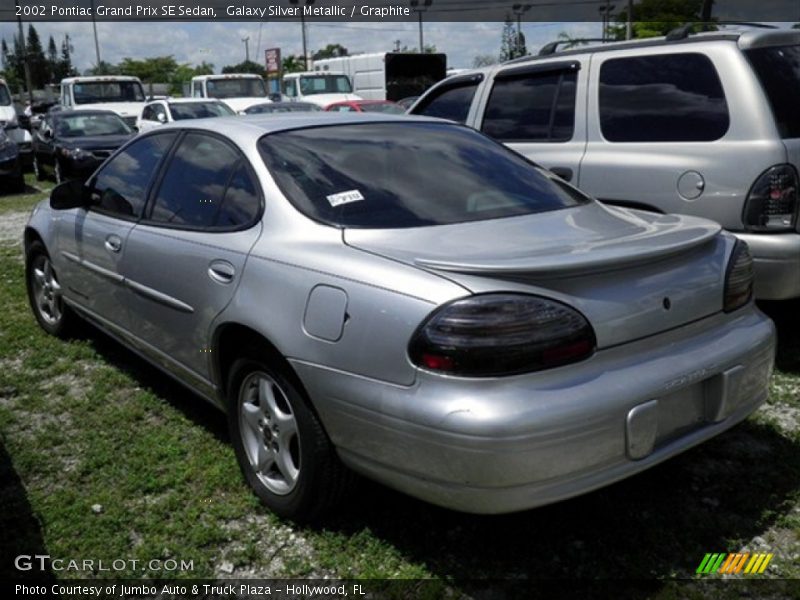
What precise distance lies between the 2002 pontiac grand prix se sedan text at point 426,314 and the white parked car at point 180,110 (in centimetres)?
1271

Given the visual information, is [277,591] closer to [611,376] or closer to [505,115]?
[611,376]

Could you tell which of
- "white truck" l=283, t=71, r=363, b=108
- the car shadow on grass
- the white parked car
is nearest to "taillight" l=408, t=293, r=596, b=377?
the car shadow on grass

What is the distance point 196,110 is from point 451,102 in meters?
11.2

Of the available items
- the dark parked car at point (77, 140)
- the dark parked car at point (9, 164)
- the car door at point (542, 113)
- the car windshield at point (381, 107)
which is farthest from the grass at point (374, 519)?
the car windshield at point (381, 107)

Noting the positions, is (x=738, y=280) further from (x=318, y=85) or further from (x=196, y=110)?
(x=318, y=85)

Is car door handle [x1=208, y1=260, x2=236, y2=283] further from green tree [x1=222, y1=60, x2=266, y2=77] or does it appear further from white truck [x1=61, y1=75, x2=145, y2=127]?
green tree [x1=222, y1=60, x2=266, y2=77]

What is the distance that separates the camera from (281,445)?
2908 millimetres

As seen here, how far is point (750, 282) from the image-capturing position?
299 cm

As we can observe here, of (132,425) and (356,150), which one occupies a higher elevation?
(356,150)

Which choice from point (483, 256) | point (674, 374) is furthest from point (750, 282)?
point (483, 256)

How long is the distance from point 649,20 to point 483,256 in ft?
145

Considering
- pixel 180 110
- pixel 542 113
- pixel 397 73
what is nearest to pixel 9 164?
pixel 180 110

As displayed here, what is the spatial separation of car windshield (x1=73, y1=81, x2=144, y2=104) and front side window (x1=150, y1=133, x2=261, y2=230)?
17.2 meters

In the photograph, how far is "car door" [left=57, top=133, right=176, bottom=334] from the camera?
3.92 meters
